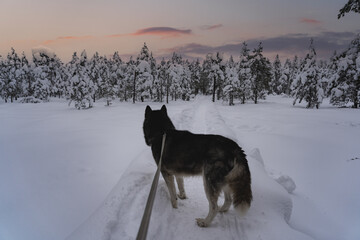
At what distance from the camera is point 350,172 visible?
6531 mm

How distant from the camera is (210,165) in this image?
3105mm

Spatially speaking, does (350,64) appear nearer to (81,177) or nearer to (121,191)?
(121,191)

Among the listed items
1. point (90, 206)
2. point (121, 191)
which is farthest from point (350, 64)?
point (90, 206)

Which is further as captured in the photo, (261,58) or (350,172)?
(261,58)

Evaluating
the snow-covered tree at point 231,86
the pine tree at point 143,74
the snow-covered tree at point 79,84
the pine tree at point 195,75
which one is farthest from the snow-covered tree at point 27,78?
the pine tree at point 195,75

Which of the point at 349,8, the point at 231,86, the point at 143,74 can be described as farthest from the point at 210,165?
the point at 143,74

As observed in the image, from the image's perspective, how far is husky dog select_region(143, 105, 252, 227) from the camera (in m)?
3.00

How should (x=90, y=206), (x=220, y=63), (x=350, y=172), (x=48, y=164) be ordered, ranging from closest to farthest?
(x=90, y=206), (x=48, y=164), (x=350, y=172), (x=220, y=63)

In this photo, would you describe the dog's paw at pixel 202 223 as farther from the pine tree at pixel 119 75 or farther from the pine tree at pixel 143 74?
the pine tree at pixel 119 75

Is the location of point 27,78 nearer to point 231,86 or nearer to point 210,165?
point 231,86

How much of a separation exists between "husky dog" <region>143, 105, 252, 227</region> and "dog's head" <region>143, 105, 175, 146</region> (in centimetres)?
5

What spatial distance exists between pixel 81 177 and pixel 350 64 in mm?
11218

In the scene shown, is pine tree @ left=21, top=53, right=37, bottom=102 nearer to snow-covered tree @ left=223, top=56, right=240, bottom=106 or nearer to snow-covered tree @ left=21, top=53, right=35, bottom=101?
snow-covered tree @ left=21, top=53, right=35, bottom=101

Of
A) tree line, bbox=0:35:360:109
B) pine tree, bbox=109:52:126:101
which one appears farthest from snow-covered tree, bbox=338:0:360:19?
pine tree, bbox=109:52:126:101
